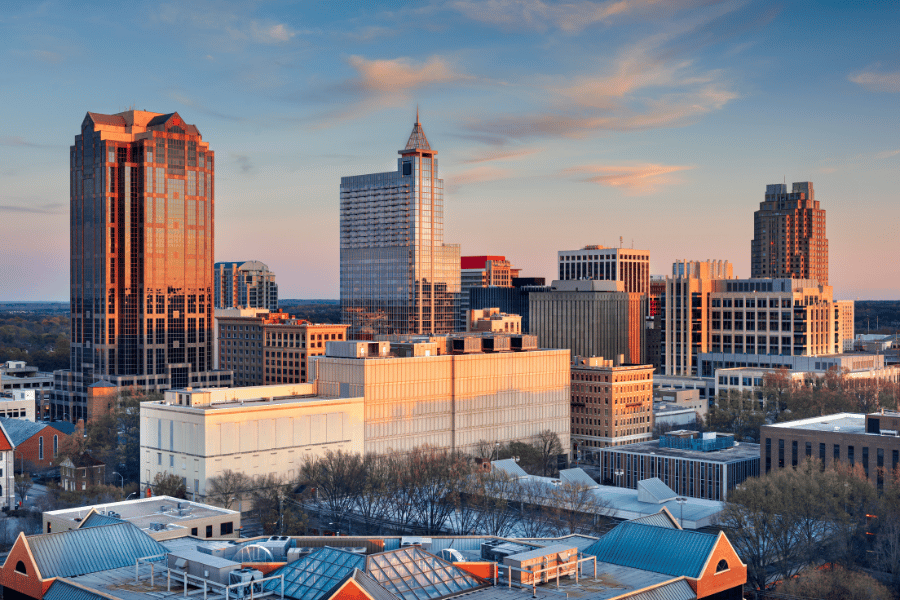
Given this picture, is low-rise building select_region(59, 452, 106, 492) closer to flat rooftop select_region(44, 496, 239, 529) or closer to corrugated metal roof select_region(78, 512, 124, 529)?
flat rooftop select_region(44, 496, 239, 529)

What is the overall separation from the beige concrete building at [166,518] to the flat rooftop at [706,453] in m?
71.0

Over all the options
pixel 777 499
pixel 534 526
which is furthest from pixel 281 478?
pixel 777 499

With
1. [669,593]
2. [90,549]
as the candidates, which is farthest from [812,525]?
[90,549]

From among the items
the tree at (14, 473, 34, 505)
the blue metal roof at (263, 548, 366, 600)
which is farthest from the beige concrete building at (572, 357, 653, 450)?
the blue metal roof at (263, 548, 366, 600)

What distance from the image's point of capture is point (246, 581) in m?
61.6

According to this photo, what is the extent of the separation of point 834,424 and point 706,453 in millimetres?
17898

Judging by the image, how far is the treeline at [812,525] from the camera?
98.8 meters

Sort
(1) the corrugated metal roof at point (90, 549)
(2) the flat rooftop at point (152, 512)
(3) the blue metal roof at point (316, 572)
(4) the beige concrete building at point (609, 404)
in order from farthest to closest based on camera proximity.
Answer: (4) the beige concrete building at point (609, 404) < (2) the flat rooftop at point (152, 512) < (1) the corrugated metal roof at point (90, 549) < (3) the blue metal roof at point (316, 572)

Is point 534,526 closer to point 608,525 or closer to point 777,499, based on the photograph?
point 608,525

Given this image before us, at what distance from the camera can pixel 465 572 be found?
6538 centimetres

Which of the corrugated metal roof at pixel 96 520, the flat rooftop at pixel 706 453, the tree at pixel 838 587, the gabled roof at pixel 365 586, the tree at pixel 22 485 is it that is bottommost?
the tree at pixel 22 485

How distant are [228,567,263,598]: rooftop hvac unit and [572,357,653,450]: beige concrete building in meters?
136

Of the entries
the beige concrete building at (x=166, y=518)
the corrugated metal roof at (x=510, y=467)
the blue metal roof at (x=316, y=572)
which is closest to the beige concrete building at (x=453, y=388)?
the corrugated metal roof at (x=510, y=467)

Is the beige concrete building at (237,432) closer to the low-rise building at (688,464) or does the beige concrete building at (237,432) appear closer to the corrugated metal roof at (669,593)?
the low-rise building at (688,464)
